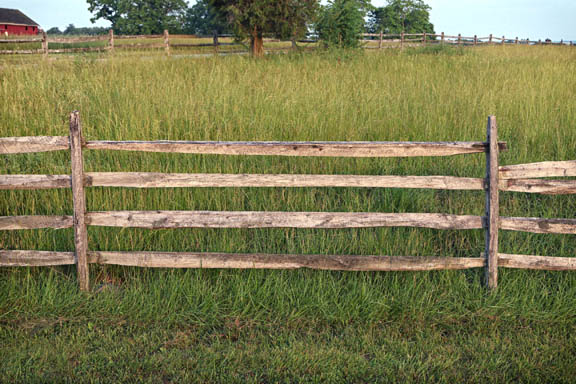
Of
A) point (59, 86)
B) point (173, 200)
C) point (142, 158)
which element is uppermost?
point (59, 86)

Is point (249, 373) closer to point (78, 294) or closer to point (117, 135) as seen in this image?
point (78, 294)

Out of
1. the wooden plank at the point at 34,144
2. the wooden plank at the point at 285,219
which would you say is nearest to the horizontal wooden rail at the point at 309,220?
the wooden plank at the point at 285,219

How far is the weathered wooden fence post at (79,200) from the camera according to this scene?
5.53 m

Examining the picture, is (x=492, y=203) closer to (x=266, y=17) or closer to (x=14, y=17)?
(x=266, y=17)

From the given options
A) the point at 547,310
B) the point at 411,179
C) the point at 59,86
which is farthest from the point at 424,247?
the point at 59,86

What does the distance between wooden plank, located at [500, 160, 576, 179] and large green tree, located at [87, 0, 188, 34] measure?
58746 millimetres

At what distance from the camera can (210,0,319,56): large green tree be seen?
2194 cm

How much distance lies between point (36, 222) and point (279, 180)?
2.57m

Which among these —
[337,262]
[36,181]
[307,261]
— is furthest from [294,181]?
[36,181]

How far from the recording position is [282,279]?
5.53 m

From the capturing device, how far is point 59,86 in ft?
33.3

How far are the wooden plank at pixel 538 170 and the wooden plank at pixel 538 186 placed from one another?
0.06 meters

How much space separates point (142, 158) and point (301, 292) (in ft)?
10.8

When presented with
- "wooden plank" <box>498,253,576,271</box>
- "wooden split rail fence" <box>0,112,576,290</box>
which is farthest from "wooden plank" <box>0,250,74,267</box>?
"wooden plank" <box>498,253,576,271</box>
